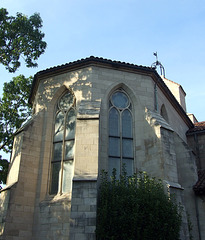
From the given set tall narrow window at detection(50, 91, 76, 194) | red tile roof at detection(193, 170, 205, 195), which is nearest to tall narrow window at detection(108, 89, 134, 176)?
tall narrow window at detection(50, 91, 76, 194)

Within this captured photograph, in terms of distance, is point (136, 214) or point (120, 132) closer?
A: point (136, 214)

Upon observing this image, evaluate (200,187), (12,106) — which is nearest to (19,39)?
(12,106)

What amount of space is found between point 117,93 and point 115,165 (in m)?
3.28

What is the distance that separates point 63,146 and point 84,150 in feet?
5.68

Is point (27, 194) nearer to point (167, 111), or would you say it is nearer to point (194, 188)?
point (194, 188)

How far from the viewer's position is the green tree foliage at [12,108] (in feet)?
54.5

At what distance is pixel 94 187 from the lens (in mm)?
9984

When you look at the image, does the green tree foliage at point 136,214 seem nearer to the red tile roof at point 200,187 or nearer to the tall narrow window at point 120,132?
the tall narrow window at point 120,132

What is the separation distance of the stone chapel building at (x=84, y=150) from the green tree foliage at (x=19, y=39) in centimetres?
135

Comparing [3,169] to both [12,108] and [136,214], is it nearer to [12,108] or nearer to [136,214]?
[12,108]

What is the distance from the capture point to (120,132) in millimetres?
12633

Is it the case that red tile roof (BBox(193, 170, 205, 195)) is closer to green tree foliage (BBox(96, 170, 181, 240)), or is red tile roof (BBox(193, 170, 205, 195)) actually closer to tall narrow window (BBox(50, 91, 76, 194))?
green tree foliage (BBox(96, 170, 181, 240))

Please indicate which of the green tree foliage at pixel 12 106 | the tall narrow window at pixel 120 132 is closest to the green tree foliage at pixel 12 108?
the green tree foliage at pixel 12 106

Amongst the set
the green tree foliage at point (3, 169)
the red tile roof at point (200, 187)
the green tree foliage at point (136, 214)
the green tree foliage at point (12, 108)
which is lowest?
the green tree foliage at point (136, 214)
